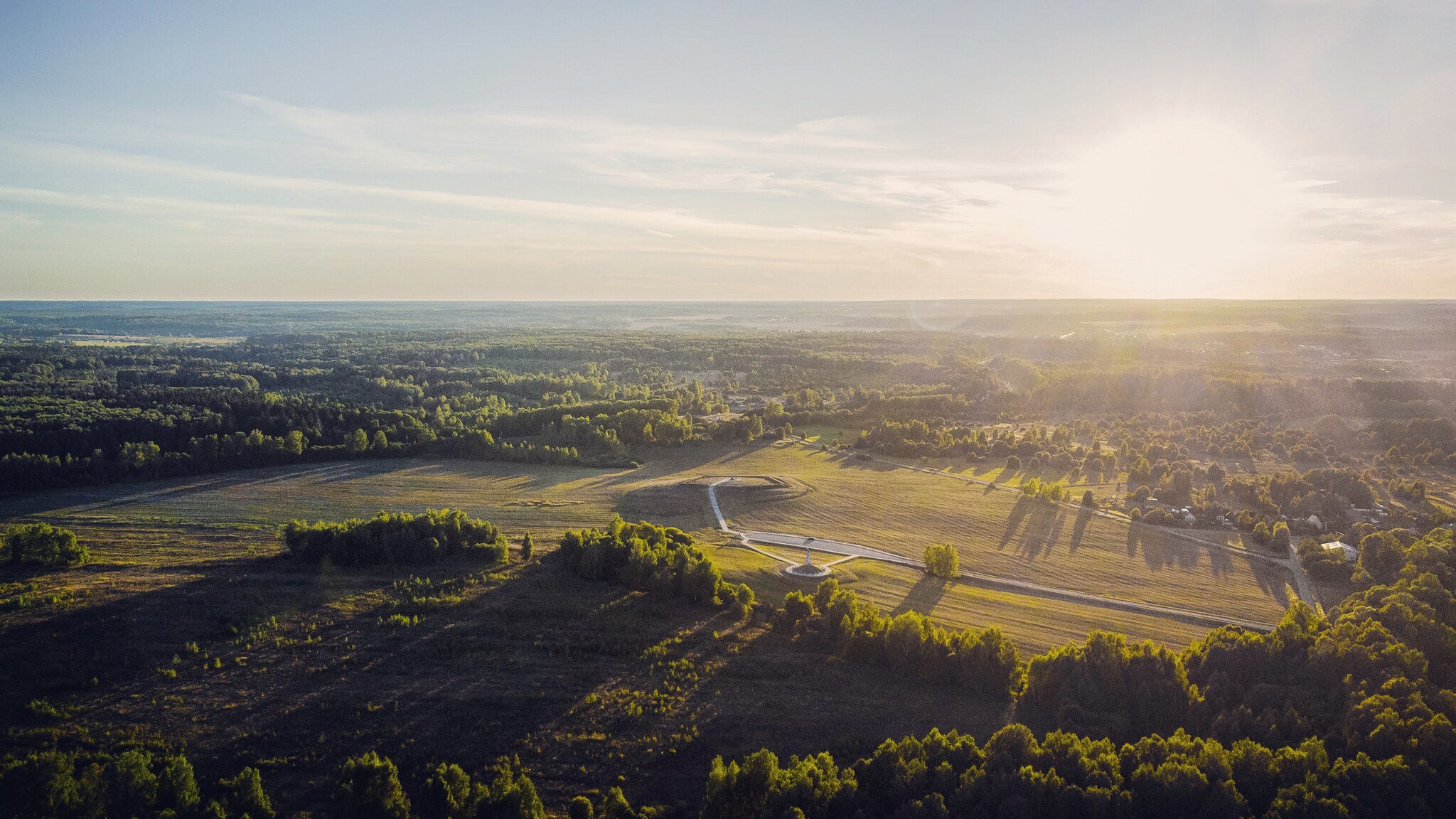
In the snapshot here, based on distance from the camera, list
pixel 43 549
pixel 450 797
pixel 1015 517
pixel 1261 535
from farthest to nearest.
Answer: pixel 1015 517, pixel 1261 535, pixel 43 549, pixel 450 797

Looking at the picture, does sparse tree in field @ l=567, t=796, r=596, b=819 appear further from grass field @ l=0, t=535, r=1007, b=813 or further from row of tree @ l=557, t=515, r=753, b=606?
row of tree @ l=557, t=515, r=753, b=606

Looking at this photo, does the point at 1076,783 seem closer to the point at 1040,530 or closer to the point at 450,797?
the point at 450,797

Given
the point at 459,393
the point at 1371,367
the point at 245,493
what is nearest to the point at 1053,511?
the point at 245,493

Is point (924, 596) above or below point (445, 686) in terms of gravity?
below

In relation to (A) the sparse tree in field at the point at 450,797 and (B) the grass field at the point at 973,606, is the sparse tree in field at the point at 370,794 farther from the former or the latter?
(B) the grass field at the point at 973,606

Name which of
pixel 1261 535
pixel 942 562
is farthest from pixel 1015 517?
pixel 1261 535

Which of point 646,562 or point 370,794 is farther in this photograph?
point 646,562

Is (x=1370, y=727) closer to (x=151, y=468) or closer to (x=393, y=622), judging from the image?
(x=393, y=622)
